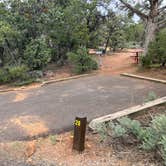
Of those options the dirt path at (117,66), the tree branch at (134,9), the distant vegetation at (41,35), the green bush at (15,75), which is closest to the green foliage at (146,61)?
the distant vegetation at (41,35)

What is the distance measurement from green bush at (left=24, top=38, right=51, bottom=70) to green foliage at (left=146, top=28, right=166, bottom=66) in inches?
192

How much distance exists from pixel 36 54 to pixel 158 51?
5.64 m

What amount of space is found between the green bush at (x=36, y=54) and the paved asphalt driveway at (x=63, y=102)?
9.06 feet

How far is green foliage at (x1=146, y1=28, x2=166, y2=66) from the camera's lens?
1261cm

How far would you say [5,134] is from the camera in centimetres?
559

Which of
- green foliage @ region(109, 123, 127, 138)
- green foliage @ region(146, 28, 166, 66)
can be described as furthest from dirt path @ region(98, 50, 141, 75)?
green foliage @ region(109, 123, 127, 138)

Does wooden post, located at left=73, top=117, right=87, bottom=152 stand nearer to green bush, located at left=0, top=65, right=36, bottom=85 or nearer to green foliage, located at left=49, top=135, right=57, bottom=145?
green foliage, located at left=49, top=135, right=57, bottom=145

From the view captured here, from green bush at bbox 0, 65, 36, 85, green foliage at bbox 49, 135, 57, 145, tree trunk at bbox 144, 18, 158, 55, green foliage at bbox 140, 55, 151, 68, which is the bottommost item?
green foliage at bbox 49, 135, 57, 145

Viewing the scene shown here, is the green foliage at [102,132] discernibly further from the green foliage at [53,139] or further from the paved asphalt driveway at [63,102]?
the paved asphalt driveway at [63,102]

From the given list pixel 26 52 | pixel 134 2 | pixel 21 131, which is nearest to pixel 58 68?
pixel 26 52

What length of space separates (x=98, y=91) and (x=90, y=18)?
8304 millimetres

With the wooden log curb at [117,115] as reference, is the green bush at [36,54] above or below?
above

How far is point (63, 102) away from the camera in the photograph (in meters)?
7.90

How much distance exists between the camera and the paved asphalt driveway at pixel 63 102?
5.96 m
